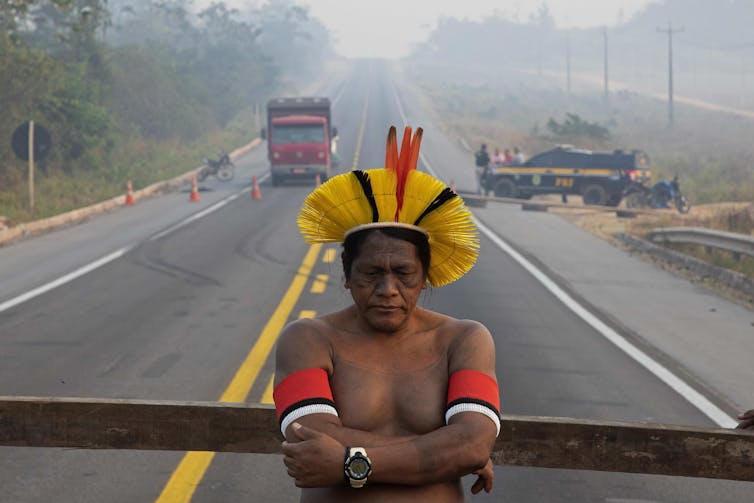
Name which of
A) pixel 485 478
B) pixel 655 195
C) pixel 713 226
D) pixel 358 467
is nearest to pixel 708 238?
pixel 713 226

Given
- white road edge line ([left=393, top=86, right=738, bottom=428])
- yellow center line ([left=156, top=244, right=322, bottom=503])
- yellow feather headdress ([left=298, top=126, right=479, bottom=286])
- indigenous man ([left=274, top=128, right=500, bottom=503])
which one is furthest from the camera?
white road edge line ([left=393, top=86, right=738, bottom=428])

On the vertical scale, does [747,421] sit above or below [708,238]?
above

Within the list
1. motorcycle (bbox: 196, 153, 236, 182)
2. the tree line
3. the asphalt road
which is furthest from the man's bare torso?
motorcycle (bbox: 196, 153, 236, 182)

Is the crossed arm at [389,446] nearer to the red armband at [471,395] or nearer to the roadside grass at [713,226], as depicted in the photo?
the red armband at [471,395]

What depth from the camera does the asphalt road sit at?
7379mm

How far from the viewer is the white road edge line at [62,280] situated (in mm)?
15914

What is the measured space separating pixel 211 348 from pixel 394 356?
9.34 meters

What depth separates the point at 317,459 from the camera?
114 inches

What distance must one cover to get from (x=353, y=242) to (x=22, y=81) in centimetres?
Result: 3500

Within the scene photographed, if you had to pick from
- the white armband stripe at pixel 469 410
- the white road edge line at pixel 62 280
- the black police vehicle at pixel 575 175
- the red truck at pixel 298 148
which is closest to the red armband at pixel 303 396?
the white armband stripe at pixel 469 410

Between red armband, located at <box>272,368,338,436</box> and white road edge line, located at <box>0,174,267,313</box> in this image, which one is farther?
white road edge line, located at <box>0,174,267,313</box>

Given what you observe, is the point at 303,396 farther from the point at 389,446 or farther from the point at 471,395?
the point at 471,395

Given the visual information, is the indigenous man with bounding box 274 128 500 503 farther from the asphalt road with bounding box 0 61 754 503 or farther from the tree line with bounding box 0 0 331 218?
the tree line with bounding box 0 0 331 218

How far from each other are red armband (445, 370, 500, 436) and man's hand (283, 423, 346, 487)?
35 cm
